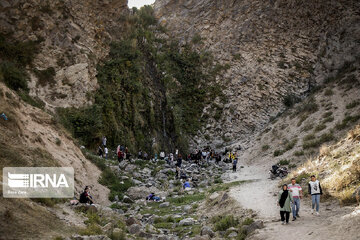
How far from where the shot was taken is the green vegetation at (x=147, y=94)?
23859 mm

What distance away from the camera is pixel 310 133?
24188 mm

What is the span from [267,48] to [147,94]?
694 inches

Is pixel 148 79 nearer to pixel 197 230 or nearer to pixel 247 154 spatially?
pixel 247 154

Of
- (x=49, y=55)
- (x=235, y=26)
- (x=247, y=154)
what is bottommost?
(x=247, y=154)

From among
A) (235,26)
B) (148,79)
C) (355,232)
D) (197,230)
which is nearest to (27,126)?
(197,230)

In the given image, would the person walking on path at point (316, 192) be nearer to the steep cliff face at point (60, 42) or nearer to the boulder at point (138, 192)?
the boulder at point (138, 192)

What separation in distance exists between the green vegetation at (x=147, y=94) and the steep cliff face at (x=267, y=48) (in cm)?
226

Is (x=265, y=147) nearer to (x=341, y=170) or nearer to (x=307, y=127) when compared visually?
(x=307, y=127)

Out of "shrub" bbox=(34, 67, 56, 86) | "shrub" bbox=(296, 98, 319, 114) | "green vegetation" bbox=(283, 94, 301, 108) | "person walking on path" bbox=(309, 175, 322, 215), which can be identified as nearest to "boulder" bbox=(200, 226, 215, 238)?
"person walking on path" bbox=(309, 175, 322, 215)

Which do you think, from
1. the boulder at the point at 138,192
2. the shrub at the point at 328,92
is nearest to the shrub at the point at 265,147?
the shrub at the point at 328,92

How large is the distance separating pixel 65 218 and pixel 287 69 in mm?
33367

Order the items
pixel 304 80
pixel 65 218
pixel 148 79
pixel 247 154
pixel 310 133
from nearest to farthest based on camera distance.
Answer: pixel 65 218 < pixel 310 133 < pixel 247 154 < pixel 148 79 < pixel 304 80

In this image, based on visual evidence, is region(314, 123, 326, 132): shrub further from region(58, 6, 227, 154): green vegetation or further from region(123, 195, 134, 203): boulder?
region(123, 195, 134, 203): boulder

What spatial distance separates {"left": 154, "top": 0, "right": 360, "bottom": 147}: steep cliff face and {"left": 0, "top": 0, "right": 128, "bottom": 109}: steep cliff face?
568 inches
